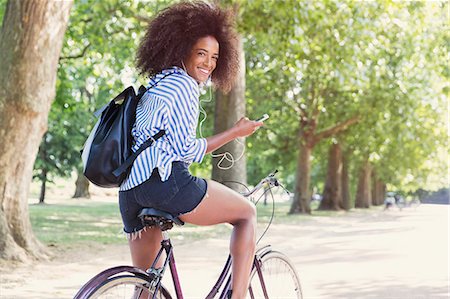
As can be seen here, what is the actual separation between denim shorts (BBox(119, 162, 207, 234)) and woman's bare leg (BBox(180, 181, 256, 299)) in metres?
0.06

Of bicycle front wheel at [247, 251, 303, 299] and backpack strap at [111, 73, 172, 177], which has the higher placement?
backpack strap at [111, 73, 172, 177]

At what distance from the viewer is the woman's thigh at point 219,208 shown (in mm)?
3521

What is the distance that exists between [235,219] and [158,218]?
44cm

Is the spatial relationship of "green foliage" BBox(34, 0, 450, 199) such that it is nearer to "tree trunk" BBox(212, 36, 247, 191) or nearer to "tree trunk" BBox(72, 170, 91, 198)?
"tree trunk" BBox(212, 36, 247, 191)

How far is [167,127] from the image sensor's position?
3.45m

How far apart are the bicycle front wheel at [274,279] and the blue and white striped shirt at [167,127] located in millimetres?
1263

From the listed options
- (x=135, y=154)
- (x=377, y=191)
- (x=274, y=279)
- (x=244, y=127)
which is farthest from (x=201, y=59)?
(x=377, y=191)

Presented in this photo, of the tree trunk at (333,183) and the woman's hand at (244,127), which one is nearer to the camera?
the woman's hand at (244,127)

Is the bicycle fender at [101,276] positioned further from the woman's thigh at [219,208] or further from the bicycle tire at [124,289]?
the woman's thigh at [219,208]

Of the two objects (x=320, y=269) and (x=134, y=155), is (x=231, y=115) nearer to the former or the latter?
(x=320, y=269)

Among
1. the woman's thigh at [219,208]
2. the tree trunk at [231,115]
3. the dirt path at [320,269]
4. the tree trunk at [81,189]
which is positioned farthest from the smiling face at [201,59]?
the tree trunk at [81,189]

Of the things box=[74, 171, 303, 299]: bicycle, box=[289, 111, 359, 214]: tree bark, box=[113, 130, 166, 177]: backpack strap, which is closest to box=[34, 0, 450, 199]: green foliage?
box=[289, 111, 359, 214]: tree bark

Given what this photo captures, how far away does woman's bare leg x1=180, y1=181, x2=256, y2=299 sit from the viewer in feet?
11.6

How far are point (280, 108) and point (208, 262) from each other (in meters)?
20.4
